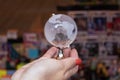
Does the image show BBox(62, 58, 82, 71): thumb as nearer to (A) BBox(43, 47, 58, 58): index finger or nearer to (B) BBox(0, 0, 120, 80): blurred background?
(A) BBox(43, 47, 58, 58): index finger

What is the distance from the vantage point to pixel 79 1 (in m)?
2.82

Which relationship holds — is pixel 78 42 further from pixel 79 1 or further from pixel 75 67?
pixel 75 67

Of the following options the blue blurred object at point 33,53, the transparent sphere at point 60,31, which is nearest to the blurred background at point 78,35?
the blue blurred object at point 33,53

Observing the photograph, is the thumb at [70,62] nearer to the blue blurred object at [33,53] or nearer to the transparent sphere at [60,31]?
the transparent sphere at [60,31]

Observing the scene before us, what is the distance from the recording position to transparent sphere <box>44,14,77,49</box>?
1246mm

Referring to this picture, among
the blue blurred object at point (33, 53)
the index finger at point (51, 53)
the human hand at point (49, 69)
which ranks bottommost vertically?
the blue blurred object at point (33, 53)

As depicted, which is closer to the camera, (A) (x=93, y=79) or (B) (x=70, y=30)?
(B) (x=70, y=30)

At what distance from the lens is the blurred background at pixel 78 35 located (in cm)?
282

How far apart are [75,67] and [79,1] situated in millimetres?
1645

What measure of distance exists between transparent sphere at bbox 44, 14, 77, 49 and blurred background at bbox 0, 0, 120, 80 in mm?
1509

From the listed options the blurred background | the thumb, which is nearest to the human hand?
the thumb

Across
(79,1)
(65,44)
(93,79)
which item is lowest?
(93,79)

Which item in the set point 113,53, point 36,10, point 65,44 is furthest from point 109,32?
point 65,44

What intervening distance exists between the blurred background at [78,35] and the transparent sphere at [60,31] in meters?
1.51
